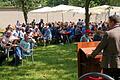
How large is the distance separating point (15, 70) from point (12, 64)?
4.34 feet

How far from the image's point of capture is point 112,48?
7293 millimetres

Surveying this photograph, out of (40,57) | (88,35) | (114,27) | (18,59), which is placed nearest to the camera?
(114,27)

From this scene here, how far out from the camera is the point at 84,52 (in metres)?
8.37

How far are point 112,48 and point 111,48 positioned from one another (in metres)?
0.02

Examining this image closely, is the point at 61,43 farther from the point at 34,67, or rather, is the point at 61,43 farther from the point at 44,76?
the point at 44,76

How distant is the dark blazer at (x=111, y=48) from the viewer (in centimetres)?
721

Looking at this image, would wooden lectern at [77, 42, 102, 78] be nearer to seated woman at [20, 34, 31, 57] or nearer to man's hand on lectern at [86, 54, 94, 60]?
man's hand on lectern at [86, 54, 94, 60]

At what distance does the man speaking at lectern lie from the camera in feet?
23.7

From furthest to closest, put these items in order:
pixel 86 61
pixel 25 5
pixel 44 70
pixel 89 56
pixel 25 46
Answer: pixel 25 5, pixel 25 46, pixel 44 70, pixel 86 61, pixel 89 56

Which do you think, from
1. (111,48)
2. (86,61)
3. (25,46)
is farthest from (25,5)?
(111,48)

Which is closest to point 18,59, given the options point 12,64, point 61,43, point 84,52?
point 12,64

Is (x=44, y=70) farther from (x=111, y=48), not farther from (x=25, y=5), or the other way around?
(x=25, y=5)

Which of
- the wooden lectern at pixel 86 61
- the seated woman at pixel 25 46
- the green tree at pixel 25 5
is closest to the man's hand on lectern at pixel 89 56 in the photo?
the wooden lectern at pixel 86 61

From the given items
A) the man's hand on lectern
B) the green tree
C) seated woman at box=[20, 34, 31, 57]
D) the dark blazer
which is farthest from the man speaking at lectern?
the green tree
